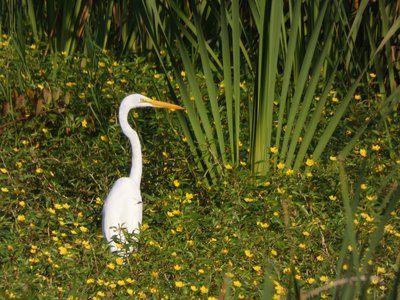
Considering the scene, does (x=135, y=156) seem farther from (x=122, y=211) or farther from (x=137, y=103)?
(x=122, y=211)

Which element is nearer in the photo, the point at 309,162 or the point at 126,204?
the point at 126,204

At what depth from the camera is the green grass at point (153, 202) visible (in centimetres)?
395

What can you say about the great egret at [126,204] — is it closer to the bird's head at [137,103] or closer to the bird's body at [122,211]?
the bird's body at [122,211]

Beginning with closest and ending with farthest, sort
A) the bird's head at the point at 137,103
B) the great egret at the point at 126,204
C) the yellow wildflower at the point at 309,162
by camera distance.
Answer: the great egret at the point at 126,204
the yellow wildflower at the point at 309,162
the bird's head at the point at 137,103

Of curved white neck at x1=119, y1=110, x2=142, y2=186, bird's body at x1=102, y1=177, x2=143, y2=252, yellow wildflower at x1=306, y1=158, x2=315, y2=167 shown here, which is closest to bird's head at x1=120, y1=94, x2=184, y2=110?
curved white neck at x1=119, y1=110, x2=142, y2=186

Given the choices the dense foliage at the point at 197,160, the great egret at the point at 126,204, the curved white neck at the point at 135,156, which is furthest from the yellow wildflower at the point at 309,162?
the curved white neck at the point at 135,156

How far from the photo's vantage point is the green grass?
13.0ft

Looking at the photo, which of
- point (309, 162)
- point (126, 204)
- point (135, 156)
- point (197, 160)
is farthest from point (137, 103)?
point (309, 162)

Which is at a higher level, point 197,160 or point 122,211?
point 197,160

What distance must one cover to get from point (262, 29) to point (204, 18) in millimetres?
1789

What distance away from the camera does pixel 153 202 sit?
5.27 m

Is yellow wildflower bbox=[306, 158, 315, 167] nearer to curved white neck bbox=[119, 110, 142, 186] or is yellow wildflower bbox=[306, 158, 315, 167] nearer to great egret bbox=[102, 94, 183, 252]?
great egret bbox=[102, 94, 183, 252]

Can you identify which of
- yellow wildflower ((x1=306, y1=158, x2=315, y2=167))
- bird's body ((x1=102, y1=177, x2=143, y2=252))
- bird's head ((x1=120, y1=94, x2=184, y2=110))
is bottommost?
bird's body ((x1=102, y1=177, x2=143, y2=252))

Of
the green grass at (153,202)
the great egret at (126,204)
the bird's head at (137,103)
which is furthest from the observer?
the bird's head at (137,103)
